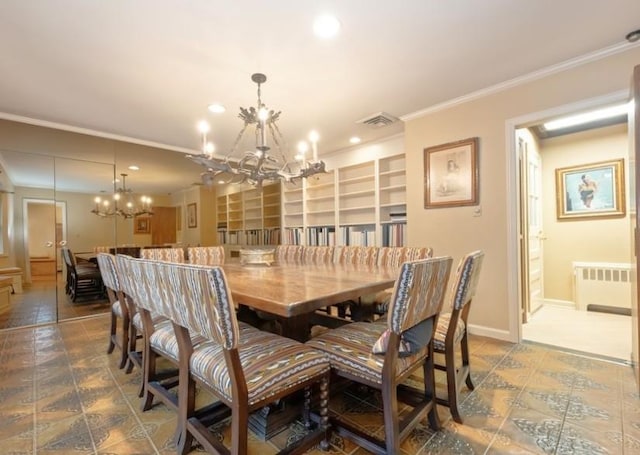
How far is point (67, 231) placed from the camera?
152 inches

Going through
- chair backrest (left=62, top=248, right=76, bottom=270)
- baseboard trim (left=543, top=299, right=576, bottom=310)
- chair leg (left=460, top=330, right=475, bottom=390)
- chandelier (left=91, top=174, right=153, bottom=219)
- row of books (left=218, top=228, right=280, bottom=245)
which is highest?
chandelier (left=91, top=174, right=153, bottom=219)

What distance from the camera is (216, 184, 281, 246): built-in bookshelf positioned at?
5.68 metres

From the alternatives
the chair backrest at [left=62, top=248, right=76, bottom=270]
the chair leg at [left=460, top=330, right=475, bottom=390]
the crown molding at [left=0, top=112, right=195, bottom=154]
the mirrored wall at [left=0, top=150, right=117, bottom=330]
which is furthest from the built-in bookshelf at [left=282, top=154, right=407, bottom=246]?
the chair backrest at [left=62, top=248, right=76, bottom=270]

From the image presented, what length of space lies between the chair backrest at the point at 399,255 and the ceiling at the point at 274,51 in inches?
58.4

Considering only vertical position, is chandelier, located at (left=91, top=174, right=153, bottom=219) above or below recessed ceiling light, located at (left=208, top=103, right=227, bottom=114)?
→ below

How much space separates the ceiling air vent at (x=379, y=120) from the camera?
11.2 feet

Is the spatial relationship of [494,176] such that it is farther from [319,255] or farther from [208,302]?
[208,302]

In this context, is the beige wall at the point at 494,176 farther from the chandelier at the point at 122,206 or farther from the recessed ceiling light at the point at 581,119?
the chandelier at the point at 122,206

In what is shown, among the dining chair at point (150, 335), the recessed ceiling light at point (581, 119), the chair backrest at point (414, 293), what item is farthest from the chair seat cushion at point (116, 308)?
the recessed ceiling light at point (581, 119)

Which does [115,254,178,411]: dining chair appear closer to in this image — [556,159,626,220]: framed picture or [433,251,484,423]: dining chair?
[433,251,484,423]: dining chair

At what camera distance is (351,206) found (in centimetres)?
478

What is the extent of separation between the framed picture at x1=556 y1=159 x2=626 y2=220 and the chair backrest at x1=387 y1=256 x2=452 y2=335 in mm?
3775

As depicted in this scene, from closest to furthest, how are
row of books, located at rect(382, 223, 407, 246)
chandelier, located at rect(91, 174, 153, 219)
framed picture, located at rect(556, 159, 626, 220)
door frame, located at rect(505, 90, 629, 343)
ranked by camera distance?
door frame, located at rect(505, 90, 629, 343)
framed picture, located at rect(556, 159, 626, 220)
row of books, located at rect(382, 223, 407, 246)
chandelier, located at rect(91, 174, 153, 219)

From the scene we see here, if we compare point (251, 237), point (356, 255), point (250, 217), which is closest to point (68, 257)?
point (251, 237)
